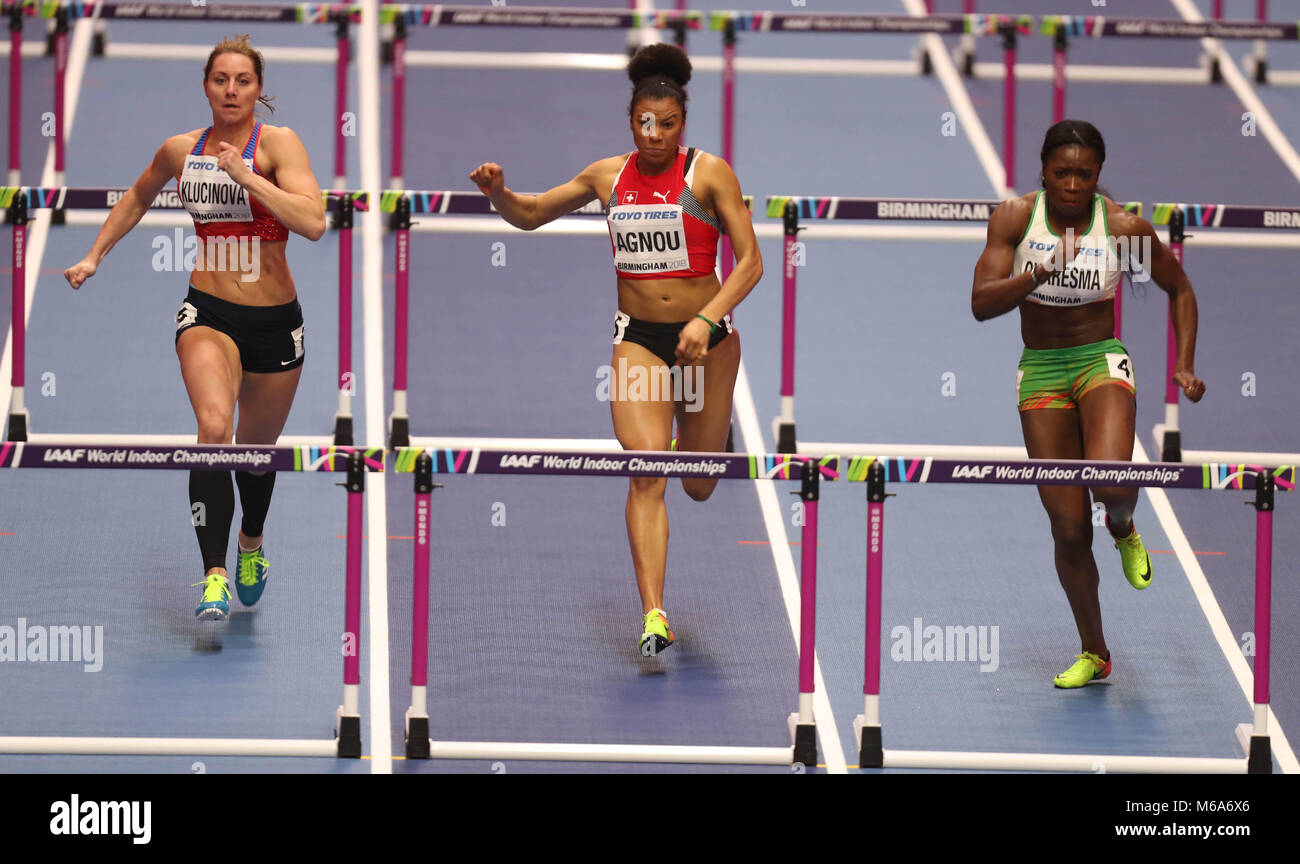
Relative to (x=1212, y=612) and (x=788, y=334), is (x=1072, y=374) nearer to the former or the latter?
(x=1212, y=612)

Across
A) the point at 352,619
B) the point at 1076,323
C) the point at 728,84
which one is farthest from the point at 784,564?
the point at 728,84

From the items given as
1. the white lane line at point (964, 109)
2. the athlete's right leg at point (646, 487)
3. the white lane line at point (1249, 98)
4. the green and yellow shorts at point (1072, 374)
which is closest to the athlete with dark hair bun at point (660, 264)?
the athlete's right leg at point (646, 487)

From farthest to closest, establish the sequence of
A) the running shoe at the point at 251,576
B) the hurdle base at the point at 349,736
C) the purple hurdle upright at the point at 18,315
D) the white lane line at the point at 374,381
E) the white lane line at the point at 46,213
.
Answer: the white lane line at the point at 46,213
the purple hurdle upright at the point at 18,315
the running shoe at the point at 251,576
the white lane line at the point at 374,381
the hurdle base at the point at 349,736

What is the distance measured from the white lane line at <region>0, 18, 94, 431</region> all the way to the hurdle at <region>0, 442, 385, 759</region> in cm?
291

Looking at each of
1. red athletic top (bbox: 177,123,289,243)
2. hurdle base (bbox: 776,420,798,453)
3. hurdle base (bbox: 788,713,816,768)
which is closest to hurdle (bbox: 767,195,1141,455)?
hurdle base (bbox: 776,420,798,453)

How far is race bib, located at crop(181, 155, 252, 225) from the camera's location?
768 cm

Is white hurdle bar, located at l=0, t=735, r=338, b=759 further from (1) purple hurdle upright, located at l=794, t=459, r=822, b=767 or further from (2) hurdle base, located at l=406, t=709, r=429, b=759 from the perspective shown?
(1) purple hurdle upright, located at l=794, t=459, r=822, b=767

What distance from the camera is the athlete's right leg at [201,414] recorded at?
7523mm

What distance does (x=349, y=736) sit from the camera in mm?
7070

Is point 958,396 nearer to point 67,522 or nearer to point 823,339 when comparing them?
point 823,339

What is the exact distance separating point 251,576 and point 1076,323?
10.5 ft

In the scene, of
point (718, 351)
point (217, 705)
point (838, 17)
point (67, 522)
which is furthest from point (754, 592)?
point (838, 17)

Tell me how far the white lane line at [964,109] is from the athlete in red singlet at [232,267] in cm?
548

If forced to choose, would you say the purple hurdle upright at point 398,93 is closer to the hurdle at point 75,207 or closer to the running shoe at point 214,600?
the hurdle at point 75,207
